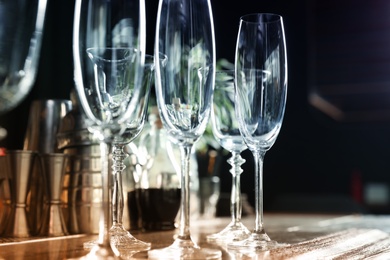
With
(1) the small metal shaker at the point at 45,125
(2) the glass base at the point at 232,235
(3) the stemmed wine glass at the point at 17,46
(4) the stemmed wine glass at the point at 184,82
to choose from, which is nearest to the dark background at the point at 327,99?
(1) the small metal shaker at the point at 45,125

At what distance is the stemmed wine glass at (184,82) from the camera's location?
622 mm

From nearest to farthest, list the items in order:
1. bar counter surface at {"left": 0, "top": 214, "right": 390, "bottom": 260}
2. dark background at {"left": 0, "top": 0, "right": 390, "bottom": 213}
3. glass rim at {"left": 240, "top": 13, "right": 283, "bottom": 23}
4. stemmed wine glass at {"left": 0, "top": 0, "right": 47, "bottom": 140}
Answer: stemmed wine glass at {"left": 0, "top": 0, "right": 47, "bottom": 140} → bar counter surface at {"left": 0, "top": 214, "right": 390, "bottom": 260} → glass rim at {"left": 240, "top": 13, "right": 283, "bottom": 23} → dark background at {"left": 0, "top": 0, "right": 390, "bottom": 213}

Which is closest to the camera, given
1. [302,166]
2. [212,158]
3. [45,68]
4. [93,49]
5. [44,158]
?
[93,49]

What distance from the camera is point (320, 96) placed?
11.8 feet

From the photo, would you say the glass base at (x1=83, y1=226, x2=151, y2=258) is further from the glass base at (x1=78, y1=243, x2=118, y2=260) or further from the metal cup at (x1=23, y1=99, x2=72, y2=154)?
the metal cup at (x1=23, y1=99, x2=72, y2=154)

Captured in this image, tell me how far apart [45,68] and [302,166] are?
1.59m

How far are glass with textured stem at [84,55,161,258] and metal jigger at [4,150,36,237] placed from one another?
0.16 metres

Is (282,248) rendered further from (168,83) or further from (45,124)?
(45,124)

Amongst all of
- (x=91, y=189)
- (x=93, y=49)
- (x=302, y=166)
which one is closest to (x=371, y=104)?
(x=302, y=166)

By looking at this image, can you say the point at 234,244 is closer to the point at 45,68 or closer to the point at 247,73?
the point at 247,73

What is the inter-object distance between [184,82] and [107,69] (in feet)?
0.29

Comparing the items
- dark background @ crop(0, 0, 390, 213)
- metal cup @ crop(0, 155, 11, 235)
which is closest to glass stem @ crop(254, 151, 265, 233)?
metal cup @ crop(0, 155, 11, 235)

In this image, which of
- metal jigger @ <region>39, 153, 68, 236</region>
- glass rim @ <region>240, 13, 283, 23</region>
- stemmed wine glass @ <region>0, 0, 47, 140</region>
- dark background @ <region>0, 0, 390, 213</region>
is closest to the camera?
stemmed wine glass @ <region>0, 0, 47, 140</region>

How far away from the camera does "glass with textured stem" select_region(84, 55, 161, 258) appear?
0.70 metres
